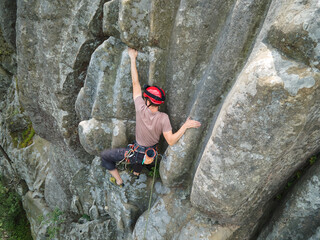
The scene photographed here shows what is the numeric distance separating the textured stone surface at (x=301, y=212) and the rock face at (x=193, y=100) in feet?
0.06

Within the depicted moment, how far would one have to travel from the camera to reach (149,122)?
17.0 feet

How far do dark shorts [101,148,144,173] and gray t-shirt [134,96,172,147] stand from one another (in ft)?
2.09

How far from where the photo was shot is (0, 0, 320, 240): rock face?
3410 mm

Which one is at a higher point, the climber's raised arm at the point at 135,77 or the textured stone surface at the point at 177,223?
the climber's raised arm at the point at 135,77

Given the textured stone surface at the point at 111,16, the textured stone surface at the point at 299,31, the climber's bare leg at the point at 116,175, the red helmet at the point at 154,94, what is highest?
the textured stone surface at the point at 299,31

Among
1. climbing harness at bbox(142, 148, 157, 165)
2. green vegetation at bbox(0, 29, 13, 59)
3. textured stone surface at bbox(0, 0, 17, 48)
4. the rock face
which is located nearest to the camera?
the rock face

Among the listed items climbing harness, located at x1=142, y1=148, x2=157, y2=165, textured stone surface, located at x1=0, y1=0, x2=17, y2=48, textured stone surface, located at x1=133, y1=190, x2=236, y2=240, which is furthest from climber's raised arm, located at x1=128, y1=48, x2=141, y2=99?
textured stone surface, located at x1=0, y1=0, x2=17, y2=48

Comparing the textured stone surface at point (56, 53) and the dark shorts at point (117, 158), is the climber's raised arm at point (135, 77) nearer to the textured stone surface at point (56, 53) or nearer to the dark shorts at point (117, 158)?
the dark shorts at point (117, 158)

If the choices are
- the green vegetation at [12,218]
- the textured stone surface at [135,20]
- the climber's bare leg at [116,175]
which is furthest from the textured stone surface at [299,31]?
the green vegetation at [12,218]

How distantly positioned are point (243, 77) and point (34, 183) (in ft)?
39.8

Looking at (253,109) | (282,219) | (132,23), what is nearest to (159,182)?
(282,219)

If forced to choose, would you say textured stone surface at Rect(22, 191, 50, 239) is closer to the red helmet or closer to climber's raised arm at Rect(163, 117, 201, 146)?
climber's raised arm at Rect(163, 117, 201, 146)

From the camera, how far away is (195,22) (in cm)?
469

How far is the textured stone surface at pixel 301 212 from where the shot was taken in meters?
4.21
